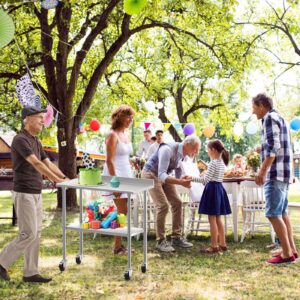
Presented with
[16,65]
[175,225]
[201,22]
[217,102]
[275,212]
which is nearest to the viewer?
[275,212]

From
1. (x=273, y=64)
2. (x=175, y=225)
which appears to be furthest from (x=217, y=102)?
(x=175, y=225)

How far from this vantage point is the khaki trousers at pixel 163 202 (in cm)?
664

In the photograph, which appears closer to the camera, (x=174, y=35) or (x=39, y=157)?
(x=39, y=157)

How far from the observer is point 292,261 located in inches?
232

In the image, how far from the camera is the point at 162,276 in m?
5.41

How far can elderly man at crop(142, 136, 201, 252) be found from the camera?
630cm

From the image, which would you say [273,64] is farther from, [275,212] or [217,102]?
[275,212]

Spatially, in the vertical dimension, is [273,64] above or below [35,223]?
above

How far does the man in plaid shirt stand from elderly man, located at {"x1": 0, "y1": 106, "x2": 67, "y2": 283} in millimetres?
2168

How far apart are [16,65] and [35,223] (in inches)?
394

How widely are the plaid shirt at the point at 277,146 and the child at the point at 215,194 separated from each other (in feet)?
3.14

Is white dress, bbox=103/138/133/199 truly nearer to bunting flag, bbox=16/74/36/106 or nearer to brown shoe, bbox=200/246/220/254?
brown shoe, bbox=200/246/220/254

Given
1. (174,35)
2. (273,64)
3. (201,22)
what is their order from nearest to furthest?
(201,22)
(174,35)
(273,64)

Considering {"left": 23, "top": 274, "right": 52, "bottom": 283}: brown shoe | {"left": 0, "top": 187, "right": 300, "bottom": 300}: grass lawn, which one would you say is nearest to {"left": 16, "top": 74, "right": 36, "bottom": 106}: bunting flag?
{"left": 0, "top": 187, "right": 300, "bottom": 300}: grass lawn
